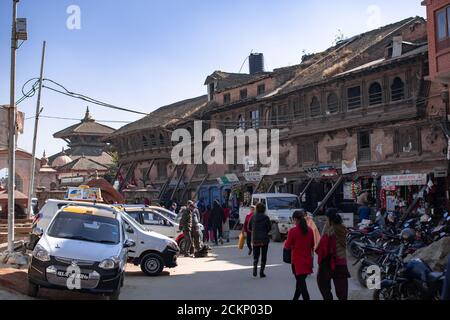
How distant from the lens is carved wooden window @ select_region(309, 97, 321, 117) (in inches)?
1305

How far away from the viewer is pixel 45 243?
10.3 meters

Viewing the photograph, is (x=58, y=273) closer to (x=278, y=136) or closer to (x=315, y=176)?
(x=315, y=176)

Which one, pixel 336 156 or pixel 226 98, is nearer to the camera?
pixel 336 156

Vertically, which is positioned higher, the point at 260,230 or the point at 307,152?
the point at 307,152

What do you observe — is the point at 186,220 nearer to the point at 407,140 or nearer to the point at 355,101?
the point at 407,140

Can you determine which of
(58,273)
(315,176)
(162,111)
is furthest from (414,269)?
(162,111)

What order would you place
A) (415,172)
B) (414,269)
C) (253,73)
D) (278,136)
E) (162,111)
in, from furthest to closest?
(162,111), (253,73), (278,136), (415,172), (414,269)

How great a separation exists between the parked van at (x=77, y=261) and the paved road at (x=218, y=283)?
1179 mm

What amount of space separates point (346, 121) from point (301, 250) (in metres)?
22.1

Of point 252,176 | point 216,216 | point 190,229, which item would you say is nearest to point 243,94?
point 252,176

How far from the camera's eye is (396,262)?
10.5 metres

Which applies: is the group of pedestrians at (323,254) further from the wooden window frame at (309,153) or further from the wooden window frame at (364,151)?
the wooden window frame at (309,153)

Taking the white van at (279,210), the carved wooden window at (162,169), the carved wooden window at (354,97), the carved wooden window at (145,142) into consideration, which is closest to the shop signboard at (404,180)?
the white van at (279,210)
